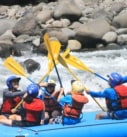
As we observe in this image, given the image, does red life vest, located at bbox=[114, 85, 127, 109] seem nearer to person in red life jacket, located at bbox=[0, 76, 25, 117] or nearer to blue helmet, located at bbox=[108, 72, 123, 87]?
blue helmet, located at bbox=[108, 72, 123, 87]

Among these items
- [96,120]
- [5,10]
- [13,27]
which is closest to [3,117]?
[96,120]

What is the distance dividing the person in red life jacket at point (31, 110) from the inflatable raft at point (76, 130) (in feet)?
0.38

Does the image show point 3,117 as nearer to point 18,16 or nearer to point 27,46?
point 27,46

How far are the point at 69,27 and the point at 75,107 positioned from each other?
1054 cm

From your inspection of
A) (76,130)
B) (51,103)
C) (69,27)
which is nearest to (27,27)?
(69,27)

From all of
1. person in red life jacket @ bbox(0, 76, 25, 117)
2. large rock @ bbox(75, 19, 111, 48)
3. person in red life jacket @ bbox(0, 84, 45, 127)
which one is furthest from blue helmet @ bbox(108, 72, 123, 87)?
large rock @ bbox(75, 19, 111, 48)

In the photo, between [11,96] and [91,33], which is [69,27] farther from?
[11,96]

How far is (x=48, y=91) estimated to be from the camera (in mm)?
7004

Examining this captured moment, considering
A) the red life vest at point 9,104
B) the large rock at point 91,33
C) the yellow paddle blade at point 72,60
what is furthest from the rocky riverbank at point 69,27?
the red life vest at point 9,104

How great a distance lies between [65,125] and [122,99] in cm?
77

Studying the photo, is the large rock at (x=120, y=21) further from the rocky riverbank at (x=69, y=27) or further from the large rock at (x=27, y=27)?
the large rock at (x=27, y=27)

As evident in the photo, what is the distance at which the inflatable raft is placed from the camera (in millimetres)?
6121

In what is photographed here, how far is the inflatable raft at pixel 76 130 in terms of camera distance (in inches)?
241

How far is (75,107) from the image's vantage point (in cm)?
625
